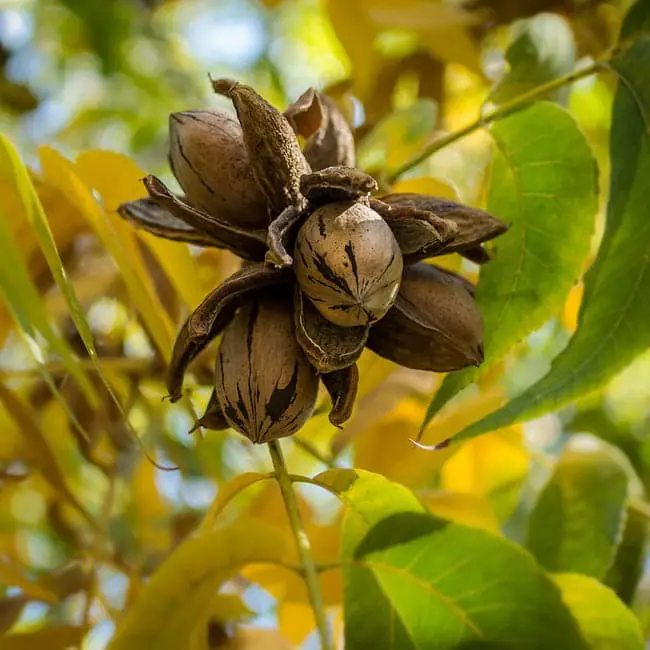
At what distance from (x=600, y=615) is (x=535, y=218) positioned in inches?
26.5

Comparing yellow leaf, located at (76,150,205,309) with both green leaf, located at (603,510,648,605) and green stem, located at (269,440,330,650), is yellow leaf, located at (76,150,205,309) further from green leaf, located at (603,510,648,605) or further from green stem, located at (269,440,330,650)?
green leaf, located at (603,510,648,605)

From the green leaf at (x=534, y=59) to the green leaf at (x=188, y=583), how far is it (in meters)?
0.96

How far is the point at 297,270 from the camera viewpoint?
1.17m

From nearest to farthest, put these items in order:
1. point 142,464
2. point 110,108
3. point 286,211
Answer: point 286,211
point 142,464
point 110,108

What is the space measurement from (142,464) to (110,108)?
1545mm

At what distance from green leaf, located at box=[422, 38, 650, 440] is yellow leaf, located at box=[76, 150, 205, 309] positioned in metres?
0.52

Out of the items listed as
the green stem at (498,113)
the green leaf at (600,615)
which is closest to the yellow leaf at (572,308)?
the green stem at (498,113)

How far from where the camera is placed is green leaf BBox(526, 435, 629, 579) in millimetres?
1749

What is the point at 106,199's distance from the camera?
→ 1.62 metres

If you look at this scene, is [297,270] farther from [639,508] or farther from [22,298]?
[639,508]

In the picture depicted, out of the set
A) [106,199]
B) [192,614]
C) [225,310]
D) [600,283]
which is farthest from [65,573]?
[600,283]

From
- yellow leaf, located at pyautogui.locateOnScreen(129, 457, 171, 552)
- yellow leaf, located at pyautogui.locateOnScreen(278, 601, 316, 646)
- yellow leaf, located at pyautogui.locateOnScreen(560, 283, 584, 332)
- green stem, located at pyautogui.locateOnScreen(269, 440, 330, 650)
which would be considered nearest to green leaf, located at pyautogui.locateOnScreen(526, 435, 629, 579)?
yellow leaf, located at pyautogui.locateOnScreen(560, 283, 584, 332)

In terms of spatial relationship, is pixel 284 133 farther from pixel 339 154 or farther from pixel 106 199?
pixel 106 199

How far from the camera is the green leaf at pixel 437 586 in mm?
1355
